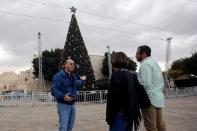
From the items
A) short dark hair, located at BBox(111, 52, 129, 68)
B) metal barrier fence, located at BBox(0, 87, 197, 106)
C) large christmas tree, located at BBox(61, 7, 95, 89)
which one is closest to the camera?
short dark hair, located at BBox(111, 52, 129, 68)

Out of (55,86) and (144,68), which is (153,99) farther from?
(55,86)

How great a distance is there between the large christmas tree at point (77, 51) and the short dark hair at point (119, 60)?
62.4 feet

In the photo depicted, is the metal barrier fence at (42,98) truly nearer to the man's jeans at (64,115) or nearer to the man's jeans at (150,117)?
the man's jeans at (64,115)

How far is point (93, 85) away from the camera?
79.7ft

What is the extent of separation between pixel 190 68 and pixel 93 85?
34.7m

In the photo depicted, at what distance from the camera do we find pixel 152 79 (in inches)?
229

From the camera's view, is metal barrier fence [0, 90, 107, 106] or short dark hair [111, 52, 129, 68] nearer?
short dark hair [111, 52, 129, 68]

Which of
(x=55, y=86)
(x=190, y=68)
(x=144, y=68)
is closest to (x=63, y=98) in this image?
(x=55, y=86)

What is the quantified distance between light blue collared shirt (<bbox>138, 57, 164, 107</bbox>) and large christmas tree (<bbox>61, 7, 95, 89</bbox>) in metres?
18.2

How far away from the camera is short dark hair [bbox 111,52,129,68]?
4965 millimetres

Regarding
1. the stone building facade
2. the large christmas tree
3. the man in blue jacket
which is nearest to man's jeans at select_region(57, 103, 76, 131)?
the man in blue jacket

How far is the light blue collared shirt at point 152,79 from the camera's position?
223 inches

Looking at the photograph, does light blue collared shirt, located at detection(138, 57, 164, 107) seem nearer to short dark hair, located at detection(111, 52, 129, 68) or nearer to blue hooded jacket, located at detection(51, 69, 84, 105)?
short dark hair, located at detection(111, 52, 129, 68)

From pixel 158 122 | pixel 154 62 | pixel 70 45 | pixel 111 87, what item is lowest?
pixel 158 122
